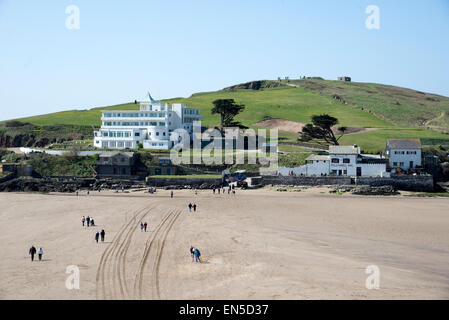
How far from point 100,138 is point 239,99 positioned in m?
72.1

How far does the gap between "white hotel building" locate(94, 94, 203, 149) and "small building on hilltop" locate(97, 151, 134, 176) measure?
1356 centimetres

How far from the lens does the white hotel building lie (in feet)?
269

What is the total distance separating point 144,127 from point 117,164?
18.3m

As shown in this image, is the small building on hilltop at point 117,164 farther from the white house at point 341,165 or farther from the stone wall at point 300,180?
the white house at point 341,165

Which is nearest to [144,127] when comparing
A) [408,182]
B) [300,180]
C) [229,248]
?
[300,180]

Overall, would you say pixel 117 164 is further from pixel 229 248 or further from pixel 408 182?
pixel 229 248

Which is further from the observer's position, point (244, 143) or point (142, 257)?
point (244, 143)

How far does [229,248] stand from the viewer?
29922mm

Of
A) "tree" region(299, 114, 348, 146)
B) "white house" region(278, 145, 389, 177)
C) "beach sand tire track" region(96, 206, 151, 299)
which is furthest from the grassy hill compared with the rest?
"beach sand tire track" region(96, 206, 151, 299)

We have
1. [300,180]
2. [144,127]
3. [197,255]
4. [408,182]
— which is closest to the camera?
[197,255]

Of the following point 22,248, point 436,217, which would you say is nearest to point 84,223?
point 22,248

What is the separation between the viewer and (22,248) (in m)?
30.5

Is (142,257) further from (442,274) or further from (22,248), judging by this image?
(442,274)

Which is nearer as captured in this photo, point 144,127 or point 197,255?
point 197,255
